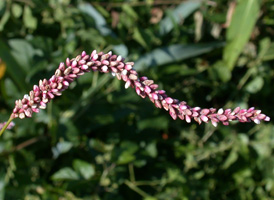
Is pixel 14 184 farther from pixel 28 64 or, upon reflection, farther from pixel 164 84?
pixel 164 84

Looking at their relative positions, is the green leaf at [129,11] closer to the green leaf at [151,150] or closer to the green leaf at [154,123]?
the green leaf at [154,123]

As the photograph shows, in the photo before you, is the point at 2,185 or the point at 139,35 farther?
the point at 139,35

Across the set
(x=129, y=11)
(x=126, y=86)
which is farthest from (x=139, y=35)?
(x=126, y=86)

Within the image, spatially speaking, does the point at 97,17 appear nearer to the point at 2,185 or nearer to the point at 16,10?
the point at 16,10

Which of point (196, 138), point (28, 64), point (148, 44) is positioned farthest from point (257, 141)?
point (28, 64)

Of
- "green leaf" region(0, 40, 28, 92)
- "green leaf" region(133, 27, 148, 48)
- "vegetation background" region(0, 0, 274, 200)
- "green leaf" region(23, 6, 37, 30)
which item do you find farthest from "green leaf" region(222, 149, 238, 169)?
"green leaf" region(23, 6, 37, 30)

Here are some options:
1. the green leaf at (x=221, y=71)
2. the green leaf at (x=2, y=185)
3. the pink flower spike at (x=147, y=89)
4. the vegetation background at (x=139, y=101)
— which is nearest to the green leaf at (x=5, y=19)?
the vegetation background at (x=139, y=101)
